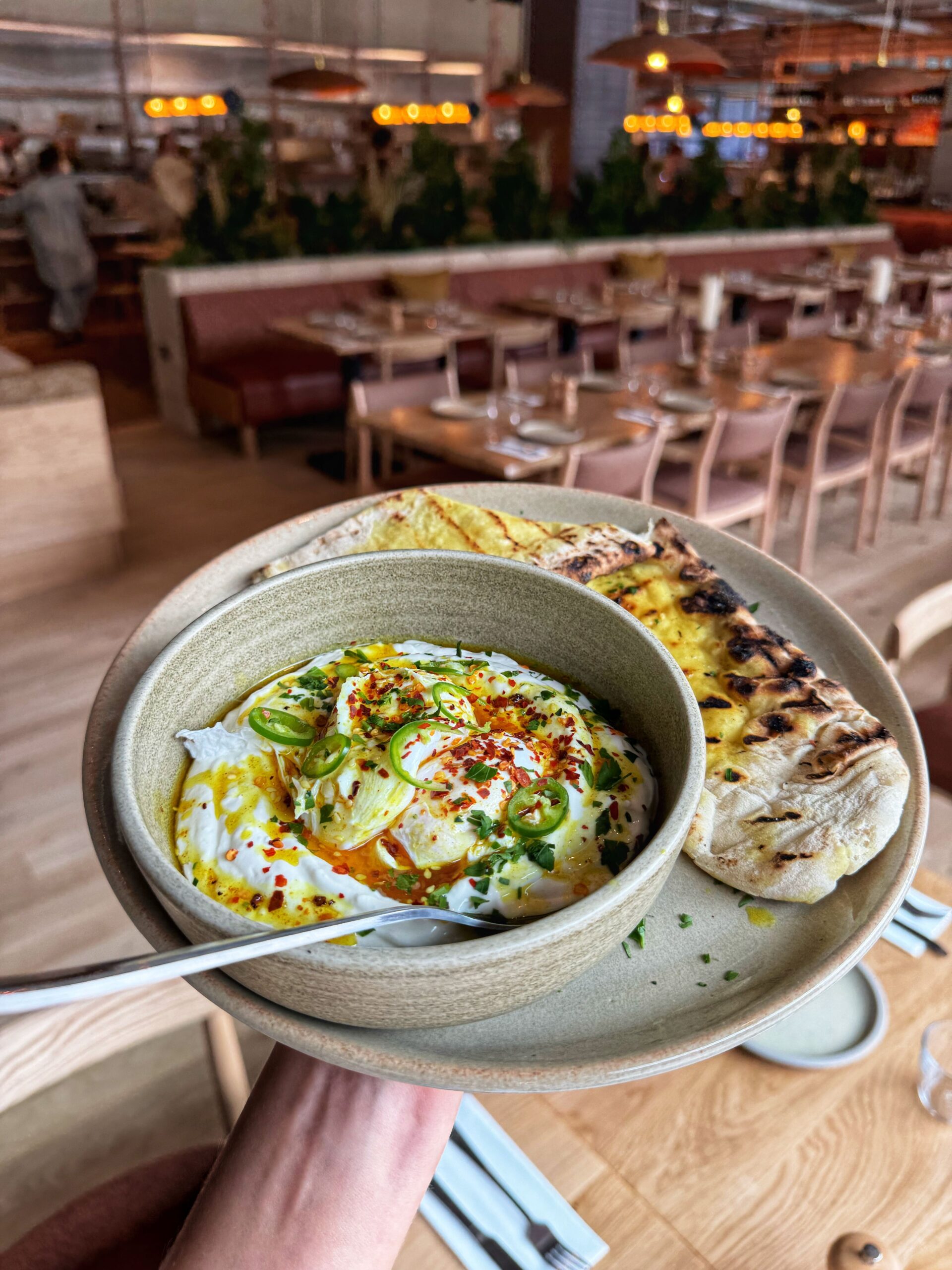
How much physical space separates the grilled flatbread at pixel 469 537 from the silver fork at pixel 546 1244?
622 millimetres

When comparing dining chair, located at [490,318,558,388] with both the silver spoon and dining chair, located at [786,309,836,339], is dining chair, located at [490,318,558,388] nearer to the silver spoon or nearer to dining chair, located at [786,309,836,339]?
dining chair, located at [786,309,836,339]

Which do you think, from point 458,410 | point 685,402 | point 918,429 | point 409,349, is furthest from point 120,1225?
point 918,429

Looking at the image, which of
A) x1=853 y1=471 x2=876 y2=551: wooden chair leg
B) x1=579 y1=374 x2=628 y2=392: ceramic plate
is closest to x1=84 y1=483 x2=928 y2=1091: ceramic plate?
x1=579 y1=374 x2=628 y2=392: ceramic plate

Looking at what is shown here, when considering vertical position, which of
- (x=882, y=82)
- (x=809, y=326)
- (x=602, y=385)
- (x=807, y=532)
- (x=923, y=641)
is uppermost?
(x=882, y=82)

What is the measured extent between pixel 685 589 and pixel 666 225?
9127 mm

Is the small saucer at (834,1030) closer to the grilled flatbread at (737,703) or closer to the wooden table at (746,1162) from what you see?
the wooden table at (746,1162)

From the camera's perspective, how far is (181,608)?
34.4 inches

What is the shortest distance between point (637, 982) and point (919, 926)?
35.5 inches

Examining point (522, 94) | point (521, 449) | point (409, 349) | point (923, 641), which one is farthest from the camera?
point (522, 94)

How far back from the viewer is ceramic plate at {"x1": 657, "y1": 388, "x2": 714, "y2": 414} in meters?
Result: 4.10

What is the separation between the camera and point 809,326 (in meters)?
6.07

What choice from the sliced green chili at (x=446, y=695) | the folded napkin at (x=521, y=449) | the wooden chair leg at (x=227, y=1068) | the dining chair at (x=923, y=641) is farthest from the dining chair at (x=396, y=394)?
the sliced green chili at (x=446, y=695)

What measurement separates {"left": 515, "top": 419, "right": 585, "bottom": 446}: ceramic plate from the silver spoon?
3261 mm

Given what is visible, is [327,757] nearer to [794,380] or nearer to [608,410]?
[608,410]
